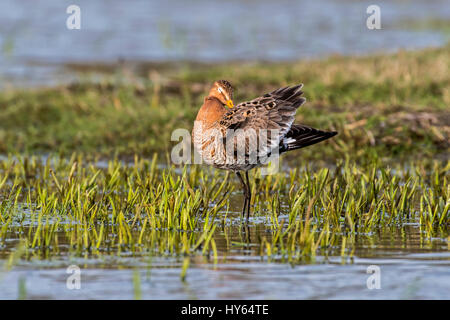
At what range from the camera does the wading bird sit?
754 centimetres

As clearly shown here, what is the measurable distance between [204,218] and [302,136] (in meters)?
1.28

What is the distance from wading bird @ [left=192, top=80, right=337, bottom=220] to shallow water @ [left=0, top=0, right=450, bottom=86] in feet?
31.4

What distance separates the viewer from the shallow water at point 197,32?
20734mm

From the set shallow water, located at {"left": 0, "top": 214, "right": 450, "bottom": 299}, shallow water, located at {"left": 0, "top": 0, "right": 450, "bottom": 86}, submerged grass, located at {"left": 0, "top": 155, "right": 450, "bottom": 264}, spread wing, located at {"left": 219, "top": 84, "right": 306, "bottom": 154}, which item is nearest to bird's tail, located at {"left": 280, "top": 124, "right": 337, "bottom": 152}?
spread wing, located at {"left": 219, "top": 84, "right": 306, "bottom": 154}

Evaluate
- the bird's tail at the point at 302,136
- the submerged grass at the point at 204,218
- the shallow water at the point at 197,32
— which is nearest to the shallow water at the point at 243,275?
the submerged grass at the point at 204,218

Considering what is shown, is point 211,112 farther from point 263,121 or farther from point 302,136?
point 302,136

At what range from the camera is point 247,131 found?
753cm

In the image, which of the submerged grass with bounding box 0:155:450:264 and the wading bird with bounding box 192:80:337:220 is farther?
the wading bird with bounding box 192:80:337:220

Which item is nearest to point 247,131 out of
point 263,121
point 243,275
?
point 263,121

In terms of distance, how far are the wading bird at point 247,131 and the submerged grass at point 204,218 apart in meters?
0.39

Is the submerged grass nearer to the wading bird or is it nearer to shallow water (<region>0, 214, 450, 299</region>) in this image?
shallow water (<region>0, 214, 450, 299</region>)
